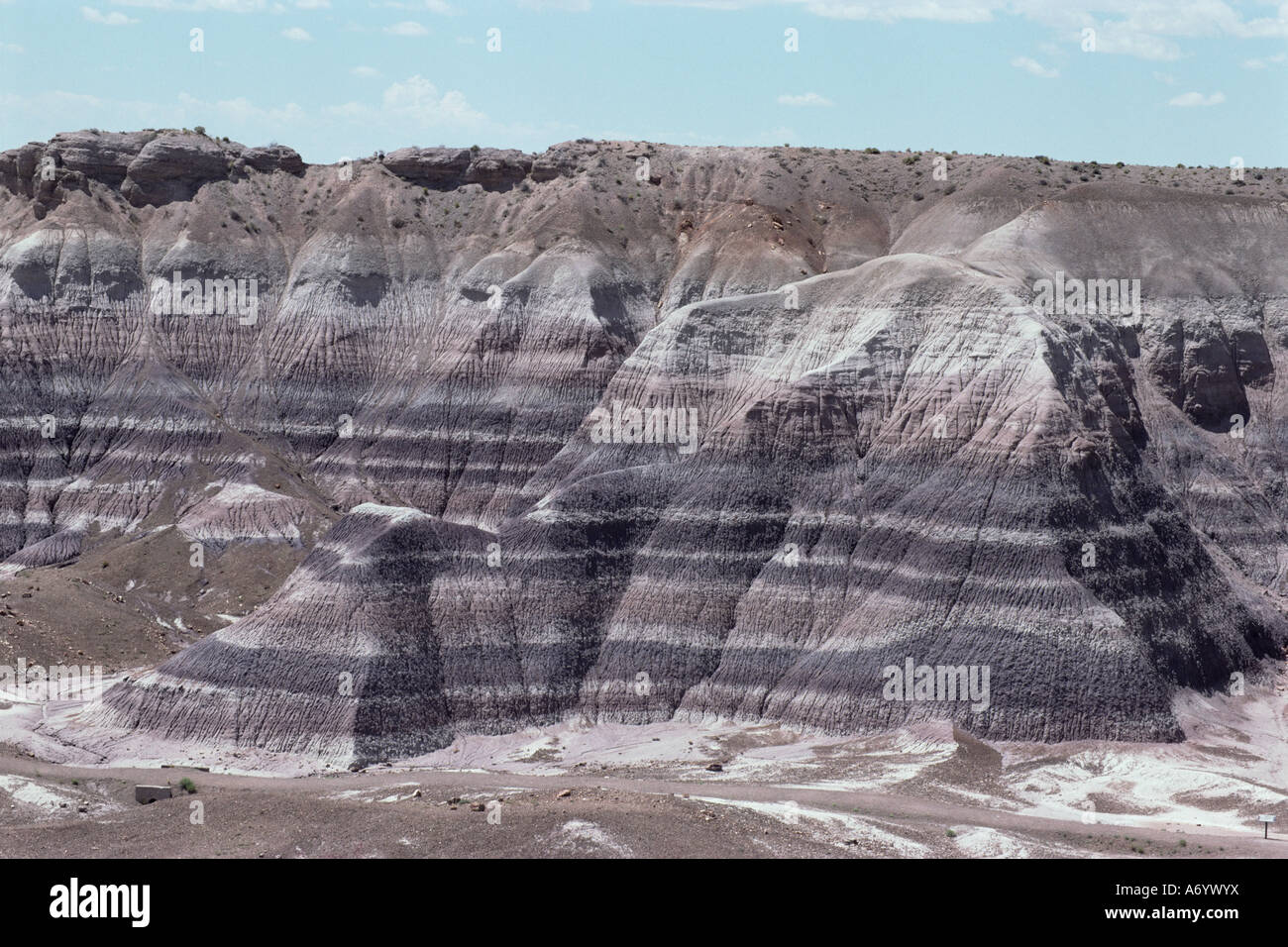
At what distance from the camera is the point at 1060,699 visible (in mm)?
59094

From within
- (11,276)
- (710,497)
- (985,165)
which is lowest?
(710,497)

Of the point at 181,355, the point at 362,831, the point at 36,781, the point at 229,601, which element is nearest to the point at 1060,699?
the point at 362,831

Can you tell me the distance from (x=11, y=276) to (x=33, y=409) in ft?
30.6

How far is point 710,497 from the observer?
6825 centimetres

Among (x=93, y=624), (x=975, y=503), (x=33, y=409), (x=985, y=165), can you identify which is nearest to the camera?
(x=975, y=503)

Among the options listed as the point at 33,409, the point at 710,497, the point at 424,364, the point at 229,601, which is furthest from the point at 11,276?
the point at 710,497

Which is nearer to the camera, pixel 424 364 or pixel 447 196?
pixel 424 364

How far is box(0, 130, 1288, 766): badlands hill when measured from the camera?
61.7 meters

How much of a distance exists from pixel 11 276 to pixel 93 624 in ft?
115

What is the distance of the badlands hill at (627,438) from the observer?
2429 inches

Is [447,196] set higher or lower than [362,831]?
higher

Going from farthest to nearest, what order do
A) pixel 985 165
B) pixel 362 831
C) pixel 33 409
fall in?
1. pixel 985 165
2. pixel 33 409
3. pixel 362 831

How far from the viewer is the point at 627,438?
73.8 m

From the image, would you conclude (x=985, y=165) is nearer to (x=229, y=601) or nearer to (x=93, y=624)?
(x=229, y=601)
